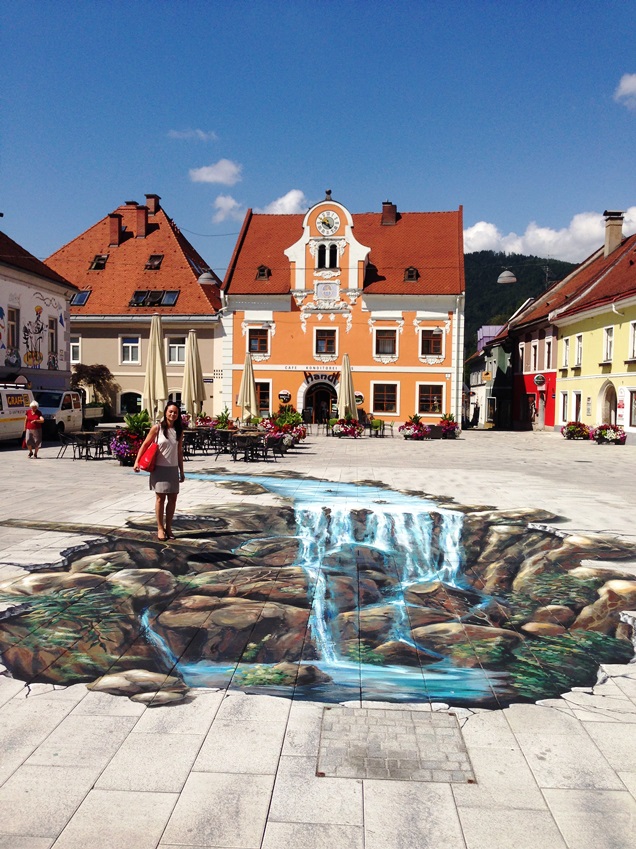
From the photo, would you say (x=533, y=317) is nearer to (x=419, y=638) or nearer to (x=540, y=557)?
(x=540, y=557)

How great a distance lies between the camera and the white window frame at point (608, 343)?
102ft

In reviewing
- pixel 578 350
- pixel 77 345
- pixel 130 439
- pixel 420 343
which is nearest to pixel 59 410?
pixel 130 439

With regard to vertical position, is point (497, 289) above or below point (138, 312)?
above

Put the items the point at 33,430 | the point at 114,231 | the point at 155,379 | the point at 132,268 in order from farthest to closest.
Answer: the point at 114,231 < the point at 132,268 < the point at 155,379 < the point at 33,430

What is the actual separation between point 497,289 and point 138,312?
84305 mm

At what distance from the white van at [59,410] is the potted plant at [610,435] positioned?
69.3 feet

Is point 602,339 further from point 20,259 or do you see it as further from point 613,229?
point 20,259

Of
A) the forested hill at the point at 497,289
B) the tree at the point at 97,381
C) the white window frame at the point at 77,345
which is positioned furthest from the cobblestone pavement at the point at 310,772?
the forested hill at the point at 497,289

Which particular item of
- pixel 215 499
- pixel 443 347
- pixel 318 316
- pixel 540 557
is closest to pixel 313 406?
pixel 318 316

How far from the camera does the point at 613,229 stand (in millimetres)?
38562

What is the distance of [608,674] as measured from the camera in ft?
16.4

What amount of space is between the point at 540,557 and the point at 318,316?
1229 inches

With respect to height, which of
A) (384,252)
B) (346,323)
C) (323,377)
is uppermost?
(384,252)

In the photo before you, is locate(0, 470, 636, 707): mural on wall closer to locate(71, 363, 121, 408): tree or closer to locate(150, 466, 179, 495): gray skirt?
locate(150, 466, 179, 495): gray skirt
